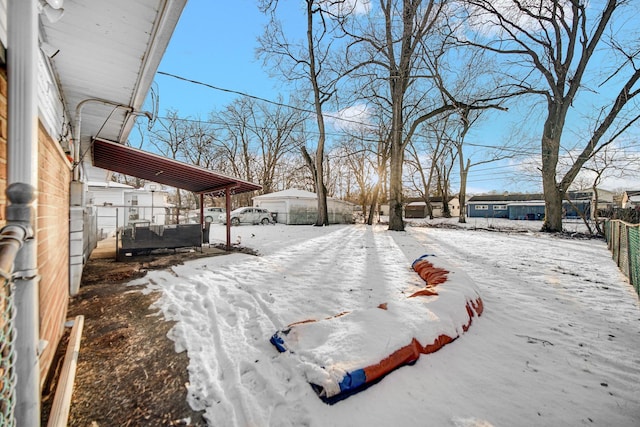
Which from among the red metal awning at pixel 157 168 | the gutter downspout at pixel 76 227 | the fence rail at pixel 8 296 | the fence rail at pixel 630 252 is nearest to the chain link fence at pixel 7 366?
the fence rail at pixel 8 296

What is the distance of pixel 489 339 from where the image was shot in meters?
2.91

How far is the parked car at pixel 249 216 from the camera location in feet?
68.9

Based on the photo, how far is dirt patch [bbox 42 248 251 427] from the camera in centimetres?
188

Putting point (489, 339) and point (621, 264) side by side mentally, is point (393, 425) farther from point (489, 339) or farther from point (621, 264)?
point (621, 264)

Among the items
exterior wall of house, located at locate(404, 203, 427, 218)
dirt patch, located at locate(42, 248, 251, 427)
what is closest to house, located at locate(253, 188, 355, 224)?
dirt patch, located at locate(42, 248, 251, 427)

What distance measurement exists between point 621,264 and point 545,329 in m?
4.93

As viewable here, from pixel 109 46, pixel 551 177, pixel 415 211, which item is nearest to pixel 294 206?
pixel 551 177

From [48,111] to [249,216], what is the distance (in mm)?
18671

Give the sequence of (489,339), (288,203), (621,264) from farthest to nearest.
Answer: (288,203) < (621,264) < (489,339)

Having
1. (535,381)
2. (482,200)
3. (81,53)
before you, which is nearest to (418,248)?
(535,381)

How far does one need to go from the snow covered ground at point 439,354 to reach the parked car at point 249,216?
15674 mm

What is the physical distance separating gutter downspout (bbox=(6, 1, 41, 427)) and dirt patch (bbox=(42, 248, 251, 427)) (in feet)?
2.69

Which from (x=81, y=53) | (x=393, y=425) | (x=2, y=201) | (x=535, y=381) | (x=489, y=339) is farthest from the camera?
(x=81, y=53)

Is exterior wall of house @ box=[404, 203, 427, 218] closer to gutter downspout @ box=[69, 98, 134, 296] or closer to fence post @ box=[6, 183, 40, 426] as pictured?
gutter downspout @ box=[69, 98, 134, 296]
